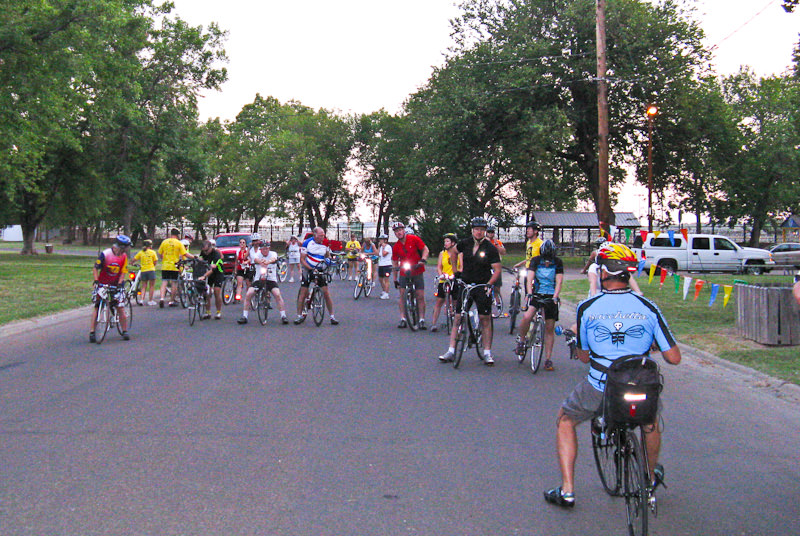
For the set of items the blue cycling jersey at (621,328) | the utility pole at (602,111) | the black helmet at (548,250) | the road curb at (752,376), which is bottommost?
the road curb at (752,376)

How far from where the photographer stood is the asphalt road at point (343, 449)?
14.8 feet

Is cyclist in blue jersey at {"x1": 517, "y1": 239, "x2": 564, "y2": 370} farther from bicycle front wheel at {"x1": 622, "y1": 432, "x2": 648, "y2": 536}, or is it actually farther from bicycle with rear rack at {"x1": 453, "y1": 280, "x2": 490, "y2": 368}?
bicycle front wheel at {"x1": 622, "y1": 432, "x2": 648, "y2": 536}

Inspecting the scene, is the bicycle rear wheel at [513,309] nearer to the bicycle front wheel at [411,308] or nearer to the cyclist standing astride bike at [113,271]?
the bicycle front wheel at [411,308]

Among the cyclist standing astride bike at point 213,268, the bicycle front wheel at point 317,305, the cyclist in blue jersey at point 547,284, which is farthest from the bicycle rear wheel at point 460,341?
the cyclist standing astride bike at point 213,268

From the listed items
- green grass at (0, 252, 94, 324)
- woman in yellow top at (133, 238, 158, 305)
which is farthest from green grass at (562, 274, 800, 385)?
green grass at (0, 252, 94, 324)

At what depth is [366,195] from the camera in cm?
6931

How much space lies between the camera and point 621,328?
4312 mm

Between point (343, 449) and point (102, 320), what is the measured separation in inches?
306

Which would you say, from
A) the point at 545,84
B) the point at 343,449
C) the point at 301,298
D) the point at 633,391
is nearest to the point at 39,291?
the point at 301,298

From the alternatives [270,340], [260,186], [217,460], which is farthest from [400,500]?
[260,186]

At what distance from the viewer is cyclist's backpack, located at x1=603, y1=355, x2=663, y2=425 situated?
13.3ft

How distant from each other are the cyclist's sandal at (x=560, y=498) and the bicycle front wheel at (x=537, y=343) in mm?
5024

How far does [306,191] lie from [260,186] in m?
3.71

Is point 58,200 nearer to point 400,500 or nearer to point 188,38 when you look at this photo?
point 188,38
